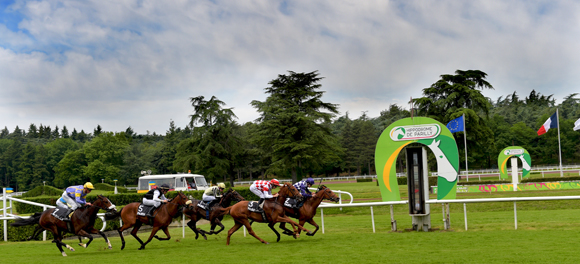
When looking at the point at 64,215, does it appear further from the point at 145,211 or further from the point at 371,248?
the point at 371,248

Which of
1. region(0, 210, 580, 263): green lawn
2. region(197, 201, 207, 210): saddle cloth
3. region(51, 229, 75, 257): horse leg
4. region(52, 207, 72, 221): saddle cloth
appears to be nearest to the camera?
region(0, 210, 580, 263): green lawn

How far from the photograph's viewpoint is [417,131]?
10289 mm

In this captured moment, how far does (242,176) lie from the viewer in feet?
222

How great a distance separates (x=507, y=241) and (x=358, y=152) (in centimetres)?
5342

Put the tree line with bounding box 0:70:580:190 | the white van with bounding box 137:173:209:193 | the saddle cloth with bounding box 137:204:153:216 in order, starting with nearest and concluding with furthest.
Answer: the saddle cloth with bounding box 137:204:153:216 → the white van with bounding box 137:173:209:193 → the tree line with bounding box 0:70:580:190

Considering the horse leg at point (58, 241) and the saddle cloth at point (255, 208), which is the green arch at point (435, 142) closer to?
the saddle cloth at point (255, 208)

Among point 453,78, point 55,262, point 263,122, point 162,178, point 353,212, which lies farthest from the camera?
point 453,78

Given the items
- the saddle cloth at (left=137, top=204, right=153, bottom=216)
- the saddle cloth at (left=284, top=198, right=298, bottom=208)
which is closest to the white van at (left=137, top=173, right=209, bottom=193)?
the saddle cloth at (left=137, top=204, right=153, bottom=216)

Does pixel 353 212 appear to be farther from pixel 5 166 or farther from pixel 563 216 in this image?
pixel 5 166

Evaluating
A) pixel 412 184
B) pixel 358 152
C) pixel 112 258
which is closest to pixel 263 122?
pixel 412 184

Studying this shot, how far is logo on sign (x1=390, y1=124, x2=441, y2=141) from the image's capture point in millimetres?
10250

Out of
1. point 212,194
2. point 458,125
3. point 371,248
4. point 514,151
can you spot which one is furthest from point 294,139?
point 371,248

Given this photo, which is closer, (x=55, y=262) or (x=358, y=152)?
(x=55, y=262)

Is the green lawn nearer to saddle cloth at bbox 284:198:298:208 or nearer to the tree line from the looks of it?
saddle cloth at bbox 284:198:298:208
